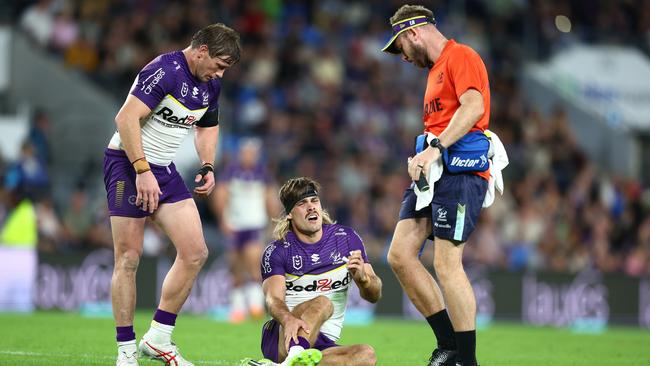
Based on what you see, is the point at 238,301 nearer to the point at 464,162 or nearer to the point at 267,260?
the point at 267,260

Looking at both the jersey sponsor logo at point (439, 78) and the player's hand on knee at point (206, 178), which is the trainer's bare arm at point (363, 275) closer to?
the player's hand on knee at point (206, 178)

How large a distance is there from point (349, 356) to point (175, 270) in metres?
1.49

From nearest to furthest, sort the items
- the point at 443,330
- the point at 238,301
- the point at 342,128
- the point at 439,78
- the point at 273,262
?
the point at 273,262 → the point at 439,78 → the point at 443,330 → the point at 238,301 → the point at 342,128

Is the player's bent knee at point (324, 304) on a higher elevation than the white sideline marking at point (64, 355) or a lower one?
higher

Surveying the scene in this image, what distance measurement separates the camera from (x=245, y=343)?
1099 centimetres

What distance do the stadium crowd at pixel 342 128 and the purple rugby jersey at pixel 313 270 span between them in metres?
10.0

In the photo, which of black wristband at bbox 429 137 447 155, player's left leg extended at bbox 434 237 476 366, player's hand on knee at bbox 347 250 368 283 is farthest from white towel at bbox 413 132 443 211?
player's hand on knee at bbox 347 250 368 283

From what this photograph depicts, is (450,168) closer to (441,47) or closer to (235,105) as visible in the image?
(441,47)

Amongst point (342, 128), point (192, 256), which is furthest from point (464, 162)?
Result: point (342, 128)

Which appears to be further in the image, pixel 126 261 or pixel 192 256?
pixel 192 256

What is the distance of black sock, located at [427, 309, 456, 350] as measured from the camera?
825 centimetres

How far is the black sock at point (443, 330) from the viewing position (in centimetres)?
825

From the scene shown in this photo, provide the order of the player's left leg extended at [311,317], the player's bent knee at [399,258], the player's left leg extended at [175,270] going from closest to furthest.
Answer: the player's left leg extended at [311,317], the player's left leg extended at [175,270], the player's bent knee at [399,258]

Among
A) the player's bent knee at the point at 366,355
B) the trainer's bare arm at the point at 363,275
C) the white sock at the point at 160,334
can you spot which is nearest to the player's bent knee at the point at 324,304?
the trainer's bare arm at the point at 363,275
